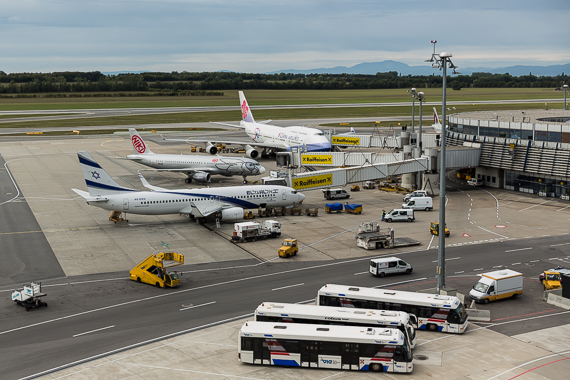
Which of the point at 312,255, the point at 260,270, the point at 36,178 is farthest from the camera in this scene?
the point at 36,178

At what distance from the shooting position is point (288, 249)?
56.5 m

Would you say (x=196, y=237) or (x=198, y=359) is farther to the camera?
(x=196, y=237)

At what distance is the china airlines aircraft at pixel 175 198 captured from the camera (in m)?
66.7

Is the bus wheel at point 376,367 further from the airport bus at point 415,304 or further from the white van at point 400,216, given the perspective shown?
the white van at point 400,216

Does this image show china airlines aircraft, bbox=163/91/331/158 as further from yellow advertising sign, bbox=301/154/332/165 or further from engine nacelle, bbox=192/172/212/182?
engine nacelle, bbox=192/172/212/182

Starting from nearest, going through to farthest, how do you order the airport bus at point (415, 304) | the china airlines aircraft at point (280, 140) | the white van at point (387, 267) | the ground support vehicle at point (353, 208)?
the airport bus at point (415, 304), the white van at point (387, 267), the ground support vehicle at point (353, 208), the china airlines aircraft at point (280, 140)

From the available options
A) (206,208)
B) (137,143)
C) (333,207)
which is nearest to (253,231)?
(206,208)

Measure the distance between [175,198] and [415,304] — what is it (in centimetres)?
3820

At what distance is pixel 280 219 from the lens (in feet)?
242

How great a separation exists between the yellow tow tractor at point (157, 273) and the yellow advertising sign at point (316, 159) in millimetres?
49061

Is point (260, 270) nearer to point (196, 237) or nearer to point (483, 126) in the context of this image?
point (196, 237)

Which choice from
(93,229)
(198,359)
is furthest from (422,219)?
(198,359)

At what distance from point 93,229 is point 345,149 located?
266 feet

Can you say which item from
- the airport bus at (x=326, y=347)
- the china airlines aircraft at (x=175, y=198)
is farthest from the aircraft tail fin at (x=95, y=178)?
the airport bus at (x=326, y=347)
